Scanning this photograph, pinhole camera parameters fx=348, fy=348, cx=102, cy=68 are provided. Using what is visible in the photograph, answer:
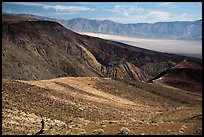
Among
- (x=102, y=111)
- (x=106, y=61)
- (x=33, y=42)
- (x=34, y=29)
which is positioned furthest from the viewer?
(x=106, y=61)

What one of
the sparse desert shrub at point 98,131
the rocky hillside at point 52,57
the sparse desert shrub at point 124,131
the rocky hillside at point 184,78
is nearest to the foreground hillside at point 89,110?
the sparse desert shrub at point 98,131

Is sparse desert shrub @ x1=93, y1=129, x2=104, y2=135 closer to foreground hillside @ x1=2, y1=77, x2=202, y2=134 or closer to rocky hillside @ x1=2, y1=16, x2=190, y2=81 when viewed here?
foreground hillside @ x1=2, y1=77, x2=202, y2=134

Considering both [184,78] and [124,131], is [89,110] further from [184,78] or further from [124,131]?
[184,78]

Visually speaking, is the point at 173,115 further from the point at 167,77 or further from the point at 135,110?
the point at 167,77

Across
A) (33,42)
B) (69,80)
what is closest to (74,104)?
(69,80)

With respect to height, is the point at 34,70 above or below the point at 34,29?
below

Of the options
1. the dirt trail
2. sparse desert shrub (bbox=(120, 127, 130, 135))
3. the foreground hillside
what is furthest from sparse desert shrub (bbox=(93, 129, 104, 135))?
the dirt trail

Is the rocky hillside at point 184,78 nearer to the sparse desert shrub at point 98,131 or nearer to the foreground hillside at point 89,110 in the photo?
the foreground hillside at point 89,110
